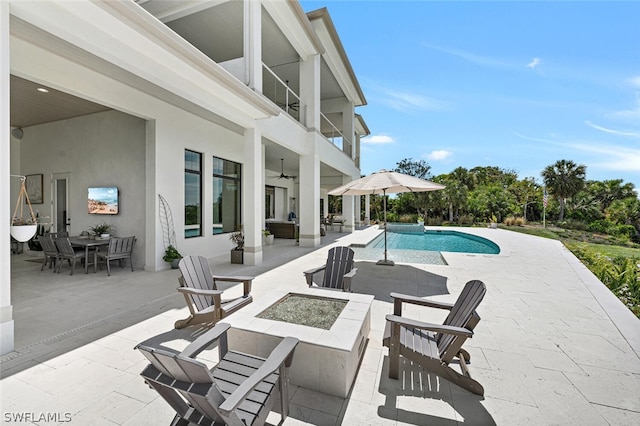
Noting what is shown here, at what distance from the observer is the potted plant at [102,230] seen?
6571 mm

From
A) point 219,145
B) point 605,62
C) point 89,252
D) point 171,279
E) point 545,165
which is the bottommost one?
point 171,279

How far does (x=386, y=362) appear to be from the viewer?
2.63m

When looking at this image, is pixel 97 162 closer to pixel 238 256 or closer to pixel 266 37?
pixel 238 256

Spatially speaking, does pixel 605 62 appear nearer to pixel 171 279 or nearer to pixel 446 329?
pixel 446 329

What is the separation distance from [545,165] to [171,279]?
33728 millimetres

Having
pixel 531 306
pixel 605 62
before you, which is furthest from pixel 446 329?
pixel 605 62

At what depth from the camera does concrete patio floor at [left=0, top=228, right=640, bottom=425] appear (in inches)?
77.0

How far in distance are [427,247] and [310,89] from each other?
832 centimetres

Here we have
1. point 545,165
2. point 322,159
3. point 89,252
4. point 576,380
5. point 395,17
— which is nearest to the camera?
point 576,380

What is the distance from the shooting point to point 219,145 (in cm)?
844

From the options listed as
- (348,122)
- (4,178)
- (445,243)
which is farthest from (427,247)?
(4,178)

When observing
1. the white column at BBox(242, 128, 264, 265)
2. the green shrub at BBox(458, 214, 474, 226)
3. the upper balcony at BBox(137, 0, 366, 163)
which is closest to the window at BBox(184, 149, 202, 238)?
the white column at BBox(242, 128, 264, 265)

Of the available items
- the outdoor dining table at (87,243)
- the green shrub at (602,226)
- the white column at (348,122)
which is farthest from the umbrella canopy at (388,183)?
the green shrub at (602,226)

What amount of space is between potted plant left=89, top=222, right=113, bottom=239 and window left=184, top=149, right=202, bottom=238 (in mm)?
1781
